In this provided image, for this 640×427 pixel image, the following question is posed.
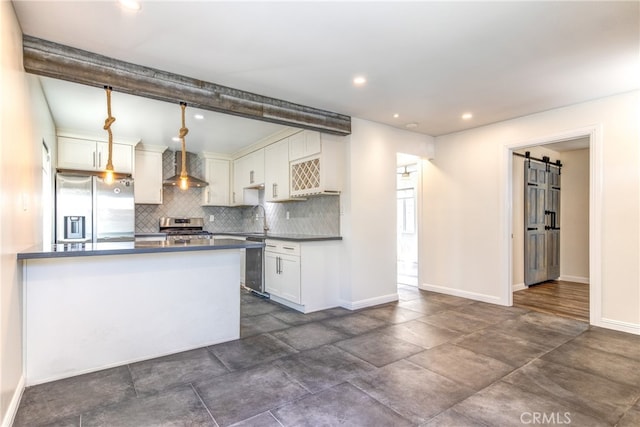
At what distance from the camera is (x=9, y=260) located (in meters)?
1.98

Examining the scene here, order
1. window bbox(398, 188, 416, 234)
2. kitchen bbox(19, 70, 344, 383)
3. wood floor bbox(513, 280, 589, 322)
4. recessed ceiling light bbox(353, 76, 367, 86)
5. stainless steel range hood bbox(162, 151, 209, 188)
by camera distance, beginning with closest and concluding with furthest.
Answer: kitchen bbox(19, 70, 344, 383)
recessed ceiling light bbox(353, 76, 367, 86)
wood floor bbox(513, 280, 589, 322)
stainless steel range hood bbox(162, 151, 209, 188)
window bbox(398, 188, 416, 234)

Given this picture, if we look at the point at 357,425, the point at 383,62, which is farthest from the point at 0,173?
the point at 383,62

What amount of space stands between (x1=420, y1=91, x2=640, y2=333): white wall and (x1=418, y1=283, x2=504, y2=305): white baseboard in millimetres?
14

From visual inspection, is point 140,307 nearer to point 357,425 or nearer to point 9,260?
point 9,260

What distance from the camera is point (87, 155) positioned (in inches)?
202

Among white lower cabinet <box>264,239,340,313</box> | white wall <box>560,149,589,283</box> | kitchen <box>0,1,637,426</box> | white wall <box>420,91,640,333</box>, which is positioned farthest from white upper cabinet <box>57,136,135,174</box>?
white wall <box>560,149,589,283</box>

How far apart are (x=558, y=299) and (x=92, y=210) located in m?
7.18

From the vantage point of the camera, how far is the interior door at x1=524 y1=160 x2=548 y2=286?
18.5 ft

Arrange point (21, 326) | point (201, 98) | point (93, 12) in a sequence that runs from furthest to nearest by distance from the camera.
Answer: point (201, 98), point (21, 326), point (93, 12)

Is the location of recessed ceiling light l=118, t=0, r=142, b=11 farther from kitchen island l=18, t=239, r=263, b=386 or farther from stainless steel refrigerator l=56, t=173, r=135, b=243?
stainless steel refrigerator l=56, t=173, r=135, b=243

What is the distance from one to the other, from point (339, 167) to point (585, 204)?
5022mm

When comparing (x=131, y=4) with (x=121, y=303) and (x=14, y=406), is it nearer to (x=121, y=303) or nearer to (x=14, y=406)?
(x=121, y=303)

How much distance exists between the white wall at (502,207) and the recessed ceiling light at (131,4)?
445 cm

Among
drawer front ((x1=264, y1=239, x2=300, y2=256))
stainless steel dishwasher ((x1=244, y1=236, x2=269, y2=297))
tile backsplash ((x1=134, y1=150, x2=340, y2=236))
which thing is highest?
tile backsplash ((x1=134, y1=150, x2=340, y2=236))
